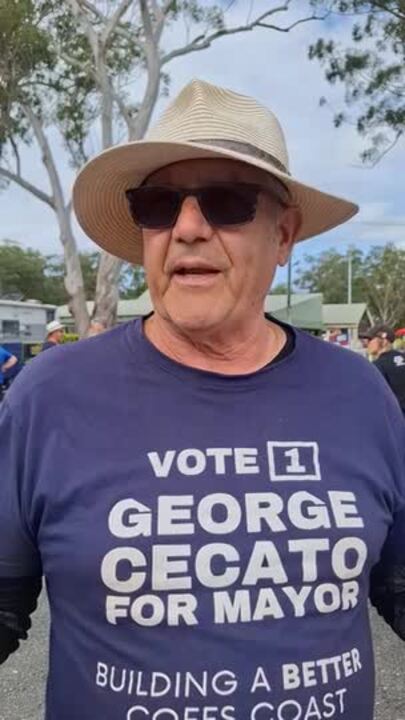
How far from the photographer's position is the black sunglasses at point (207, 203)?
1261mm

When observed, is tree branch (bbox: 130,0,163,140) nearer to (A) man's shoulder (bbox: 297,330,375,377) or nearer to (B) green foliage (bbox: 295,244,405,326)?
(A) man's shoulder (bbox: 297,330,375,377)

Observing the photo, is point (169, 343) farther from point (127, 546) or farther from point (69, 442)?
point (127, 546)

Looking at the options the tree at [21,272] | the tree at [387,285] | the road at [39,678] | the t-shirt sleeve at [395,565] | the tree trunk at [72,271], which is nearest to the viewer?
the t-shirt sleeve at [395,565]

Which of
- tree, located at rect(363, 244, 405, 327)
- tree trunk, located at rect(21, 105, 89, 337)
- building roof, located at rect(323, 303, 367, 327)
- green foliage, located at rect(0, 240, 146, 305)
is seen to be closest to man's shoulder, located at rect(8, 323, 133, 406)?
tree trunk, located at rect(21, 105, 89, 337)

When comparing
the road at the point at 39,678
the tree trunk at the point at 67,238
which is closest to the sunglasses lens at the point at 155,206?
the road at the point at 39,678

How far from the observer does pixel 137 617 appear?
1.12 meters

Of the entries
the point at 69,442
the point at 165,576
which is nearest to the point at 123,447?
the point at 69,442

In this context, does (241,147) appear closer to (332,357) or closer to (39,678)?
(332,357)

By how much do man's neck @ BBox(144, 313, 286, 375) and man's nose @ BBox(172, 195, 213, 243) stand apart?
161 mm

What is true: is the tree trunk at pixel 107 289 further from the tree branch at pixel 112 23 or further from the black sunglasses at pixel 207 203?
the black sunglasses at pixel 207 203

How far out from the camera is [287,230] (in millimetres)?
1476

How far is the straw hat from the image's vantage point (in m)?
1.27

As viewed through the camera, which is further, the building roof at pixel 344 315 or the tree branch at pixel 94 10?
the building roof at pixel 344 315

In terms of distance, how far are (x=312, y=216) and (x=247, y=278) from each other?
315 millimetres
